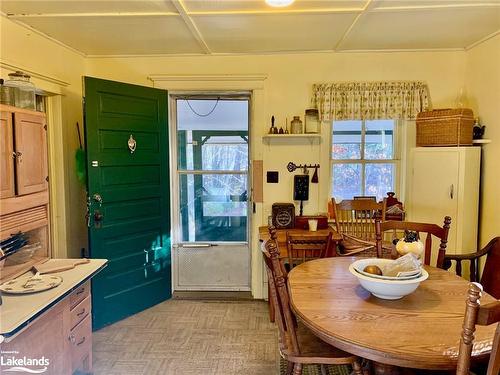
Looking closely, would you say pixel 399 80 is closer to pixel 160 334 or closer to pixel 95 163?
pixel 95 163

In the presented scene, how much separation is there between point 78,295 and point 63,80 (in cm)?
195

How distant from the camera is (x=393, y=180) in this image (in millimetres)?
3725

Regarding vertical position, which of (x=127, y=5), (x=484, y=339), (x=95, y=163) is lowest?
(x=484, y=339)

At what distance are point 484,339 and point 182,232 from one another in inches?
120

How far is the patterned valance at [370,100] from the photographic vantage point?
11.5ft

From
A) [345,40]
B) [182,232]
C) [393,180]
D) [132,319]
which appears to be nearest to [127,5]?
[345,40]

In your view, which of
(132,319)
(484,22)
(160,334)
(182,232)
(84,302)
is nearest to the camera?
(84,302)

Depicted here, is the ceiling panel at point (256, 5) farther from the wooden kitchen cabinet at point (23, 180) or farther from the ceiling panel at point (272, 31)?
the wooden kitchen cabinet at point (23, 180)

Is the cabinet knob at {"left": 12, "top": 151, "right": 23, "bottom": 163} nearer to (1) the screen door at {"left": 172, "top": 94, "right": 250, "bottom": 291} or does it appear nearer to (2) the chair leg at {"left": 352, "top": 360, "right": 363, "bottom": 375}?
(1) the screen door at {"left": 172, "top": 94, "right": 250, "bottom": 291}

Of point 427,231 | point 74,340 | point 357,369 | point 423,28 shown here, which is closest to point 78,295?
point 74,340

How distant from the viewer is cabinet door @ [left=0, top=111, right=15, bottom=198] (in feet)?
6.33

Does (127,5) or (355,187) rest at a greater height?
(127,5)

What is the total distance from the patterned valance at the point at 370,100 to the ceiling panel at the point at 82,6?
5.42 ft

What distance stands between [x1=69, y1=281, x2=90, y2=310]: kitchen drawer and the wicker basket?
2939 millimetres
